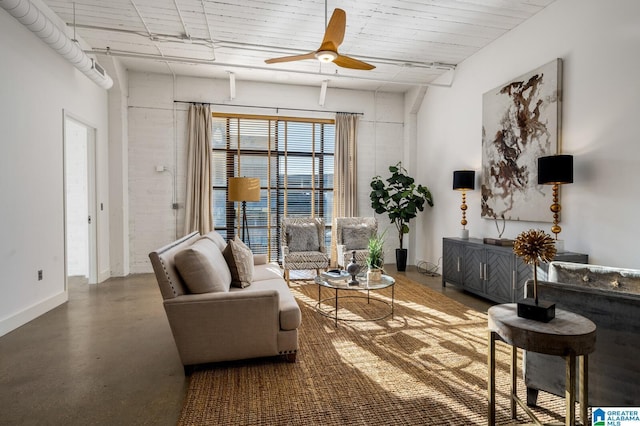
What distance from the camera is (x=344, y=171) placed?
6.73 meters

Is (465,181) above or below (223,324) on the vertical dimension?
above

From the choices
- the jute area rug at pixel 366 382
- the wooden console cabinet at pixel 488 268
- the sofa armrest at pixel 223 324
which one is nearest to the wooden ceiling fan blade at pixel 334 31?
the sofa armrest at pixel 223 324

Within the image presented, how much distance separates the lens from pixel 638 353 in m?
1.65

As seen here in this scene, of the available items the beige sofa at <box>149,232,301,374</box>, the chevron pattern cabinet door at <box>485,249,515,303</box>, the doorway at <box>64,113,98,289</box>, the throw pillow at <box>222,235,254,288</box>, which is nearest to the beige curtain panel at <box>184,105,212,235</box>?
the doorway at <box>64,113,98,289</box>

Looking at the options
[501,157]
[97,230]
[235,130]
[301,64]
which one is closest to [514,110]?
[501,157]

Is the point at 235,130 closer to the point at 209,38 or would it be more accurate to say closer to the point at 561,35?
the point at 209,38

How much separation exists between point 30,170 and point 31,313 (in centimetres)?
151

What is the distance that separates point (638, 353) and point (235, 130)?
6.08 metres

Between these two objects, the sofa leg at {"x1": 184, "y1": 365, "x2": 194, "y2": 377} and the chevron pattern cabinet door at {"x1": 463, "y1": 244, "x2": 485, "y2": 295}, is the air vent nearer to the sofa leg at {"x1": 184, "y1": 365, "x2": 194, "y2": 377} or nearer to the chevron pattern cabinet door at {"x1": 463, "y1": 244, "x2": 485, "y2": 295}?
the sofa leg at {"x1": 184, "y1": 365, "x2": 194, "y2": 377}

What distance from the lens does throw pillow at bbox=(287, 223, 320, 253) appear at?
219 inches

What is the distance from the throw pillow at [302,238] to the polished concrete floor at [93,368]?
6.88 feet

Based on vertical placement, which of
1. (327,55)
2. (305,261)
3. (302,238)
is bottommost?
(305,261)

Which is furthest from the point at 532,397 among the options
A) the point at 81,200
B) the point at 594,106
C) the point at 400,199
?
the point at 81,200

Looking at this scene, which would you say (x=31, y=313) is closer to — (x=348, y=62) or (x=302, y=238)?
(x=302, y=238)
